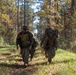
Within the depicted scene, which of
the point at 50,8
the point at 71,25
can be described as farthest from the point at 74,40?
the point at 50,8

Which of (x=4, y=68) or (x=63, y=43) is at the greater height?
(x=4, y=68)

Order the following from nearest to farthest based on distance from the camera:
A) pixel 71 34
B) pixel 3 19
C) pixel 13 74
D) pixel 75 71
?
pixel 13 74, pixel 75 71, pixel 71 34, pixel 3 19

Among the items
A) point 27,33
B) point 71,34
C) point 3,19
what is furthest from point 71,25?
point 27,33

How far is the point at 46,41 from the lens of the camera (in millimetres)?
13250

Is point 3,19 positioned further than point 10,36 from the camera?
No

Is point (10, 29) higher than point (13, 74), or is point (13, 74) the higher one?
point (13, 74)

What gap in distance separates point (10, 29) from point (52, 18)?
14.3 m

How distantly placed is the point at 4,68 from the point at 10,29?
34594mm

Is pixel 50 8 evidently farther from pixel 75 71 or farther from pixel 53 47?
pixel 75 71

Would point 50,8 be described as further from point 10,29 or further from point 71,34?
point 10,29

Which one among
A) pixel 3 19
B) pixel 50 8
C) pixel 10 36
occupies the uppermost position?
pixel 50 8

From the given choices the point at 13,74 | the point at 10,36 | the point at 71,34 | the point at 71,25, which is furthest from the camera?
the point at 10,36

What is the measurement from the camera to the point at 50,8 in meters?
32.4

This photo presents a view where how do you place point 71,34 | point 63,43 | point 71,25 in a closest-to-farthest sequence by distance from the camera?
point 63,43 → point 71,34 → point 71,25
